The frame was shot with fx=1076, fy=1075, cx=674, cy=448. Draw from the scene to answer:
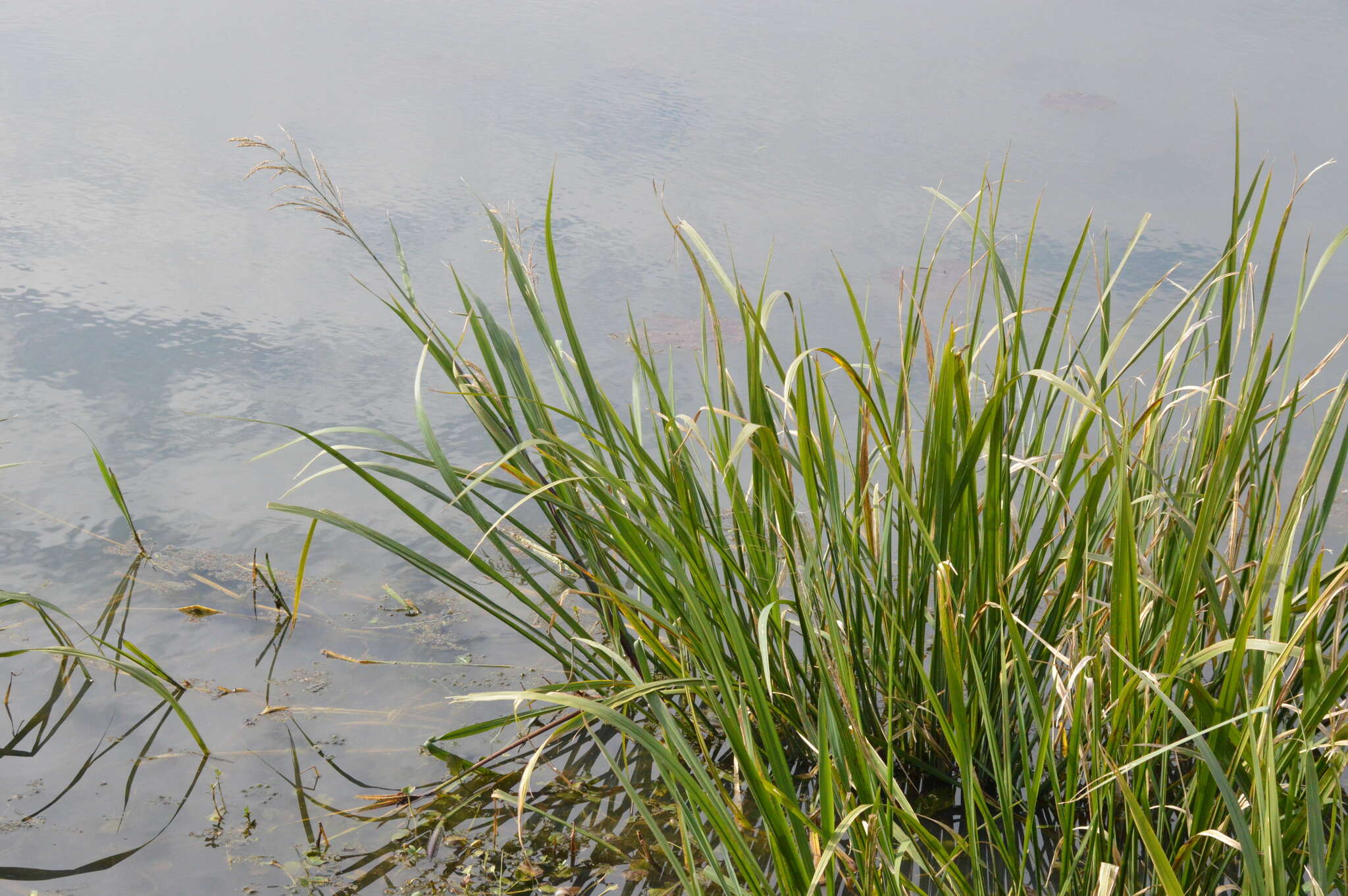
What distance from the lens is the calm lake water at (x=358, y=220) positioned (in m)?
1.28

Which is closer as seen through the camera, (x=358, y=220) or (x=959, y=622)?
(x=959, y=622)

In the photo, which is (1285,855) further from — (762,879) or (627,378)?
(627,378)

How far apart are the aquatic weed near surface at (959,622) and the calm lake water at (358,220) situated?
32 centimetres

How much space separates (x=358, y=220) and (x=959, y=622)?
78.9 inches

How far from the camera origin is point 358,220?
2.59m

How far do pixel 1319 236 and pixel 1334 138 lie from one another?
0.58 meters

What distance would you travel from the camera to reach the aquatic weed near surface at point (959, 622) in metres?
0.80

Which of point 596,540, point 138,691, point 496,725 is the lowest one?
point 138,691

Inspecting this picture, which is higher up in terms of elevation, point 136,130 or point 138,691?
point 136,130

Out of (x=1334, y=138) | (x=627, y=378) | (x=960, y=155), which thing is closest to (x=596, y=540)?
(x=627, y=378)

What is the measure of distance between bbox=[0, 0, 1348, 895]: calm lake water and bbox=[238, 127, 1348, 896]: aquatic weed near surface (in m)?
0.32

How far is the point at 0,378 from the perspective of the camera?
2014 millimetres

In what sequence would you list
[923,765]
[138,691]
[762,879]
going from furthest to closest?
[138,691], [923,765], [762,879]

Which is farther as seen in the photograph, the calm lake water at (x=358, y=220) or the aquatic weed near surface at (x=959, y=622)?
the calm lake water at (x=358, y=220)
